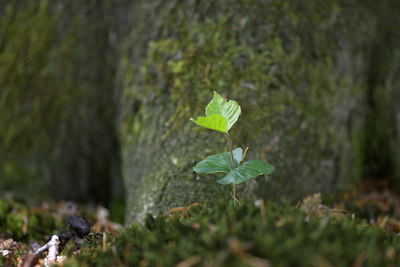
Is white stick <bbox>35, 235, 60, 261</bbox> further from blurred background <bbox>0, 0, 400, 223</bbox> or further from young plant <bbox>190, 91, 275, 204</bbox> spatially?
young plant <bbox>190, 91, 275, 204</bbox>

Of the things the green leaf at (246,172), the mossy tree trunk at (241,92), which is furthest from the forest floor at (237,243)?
the mossy tree trunk at (241,92)

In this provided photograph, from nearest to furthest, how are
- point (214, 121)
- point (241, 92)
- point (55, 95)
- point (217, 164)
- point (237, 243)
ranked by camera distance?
point (237, 243)
point (214, 121)
point (217, 164)
point (241, 92)
point (55, 95)

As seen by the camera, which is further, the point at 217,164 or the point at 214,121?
the point at 217,164

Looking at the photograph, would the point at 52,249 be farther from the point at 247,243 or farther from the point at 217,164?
the point at 247,243

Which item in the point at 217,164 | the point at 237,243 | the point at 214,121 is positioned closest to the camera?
the point at 237,243

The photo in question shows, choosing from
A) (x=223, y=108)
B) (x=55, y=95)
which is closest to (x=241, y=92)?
(x=223, y=108)

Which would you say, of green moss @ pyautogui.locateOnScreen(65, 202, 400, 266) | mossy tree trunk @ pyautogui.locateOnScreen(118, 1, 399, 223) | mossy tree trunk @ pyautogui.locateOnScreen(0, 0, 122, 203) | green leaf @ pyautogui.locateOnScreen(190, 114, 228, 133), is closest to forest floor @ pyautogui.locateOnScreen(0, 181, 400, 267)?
green moss @ pyautogui.locateOnScreen(65, 202, 400, 266)
